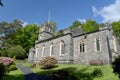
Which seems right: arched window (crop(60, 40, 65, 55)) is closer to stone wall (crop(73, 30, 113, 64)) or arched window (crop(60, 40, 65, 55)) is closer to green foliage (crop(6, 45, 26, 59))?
stone wall (crop(73, 30, 113, 64))

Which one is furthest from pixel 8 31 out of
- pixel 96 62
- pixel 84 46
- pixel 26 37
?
pixel 96 62

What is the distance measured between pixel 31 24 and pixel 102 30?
40150mm

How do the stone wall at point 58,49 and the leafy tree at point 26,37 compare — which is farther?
the leafy tree at point 26,37

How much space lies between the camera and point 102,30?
2619cm

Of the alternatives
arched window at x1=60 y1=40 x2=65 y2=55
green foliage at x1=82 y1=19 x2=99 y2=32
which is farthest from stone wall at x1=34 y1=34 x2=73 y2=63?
green foliage at x1=82 y1=19 x2=99 y2=32

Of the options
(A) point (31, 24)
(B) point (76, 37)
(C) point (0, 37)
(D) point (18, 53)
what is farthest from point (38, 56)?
(A) point (31, 24)

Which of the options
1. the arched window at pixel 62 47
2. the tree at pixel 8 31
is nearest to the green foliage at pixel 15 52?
the tree at pixel 8 31

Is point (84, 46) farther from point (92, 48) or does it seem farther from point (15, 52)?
point (15, 52)

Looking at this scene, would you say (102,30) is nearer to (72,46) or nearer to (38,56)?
(72,46)

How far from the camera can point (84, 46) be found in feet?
91.8

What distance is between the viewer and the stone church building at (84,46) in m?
24.7

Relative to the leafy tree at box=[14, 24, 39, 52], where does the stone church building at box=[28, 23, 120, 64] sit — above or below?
below

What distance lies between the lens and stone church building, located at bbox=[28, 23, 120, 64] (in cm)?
2469

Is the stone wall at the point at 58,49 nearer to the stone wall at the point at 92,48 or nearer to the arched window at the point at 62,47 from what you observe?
the arched window at the point at 62,47
